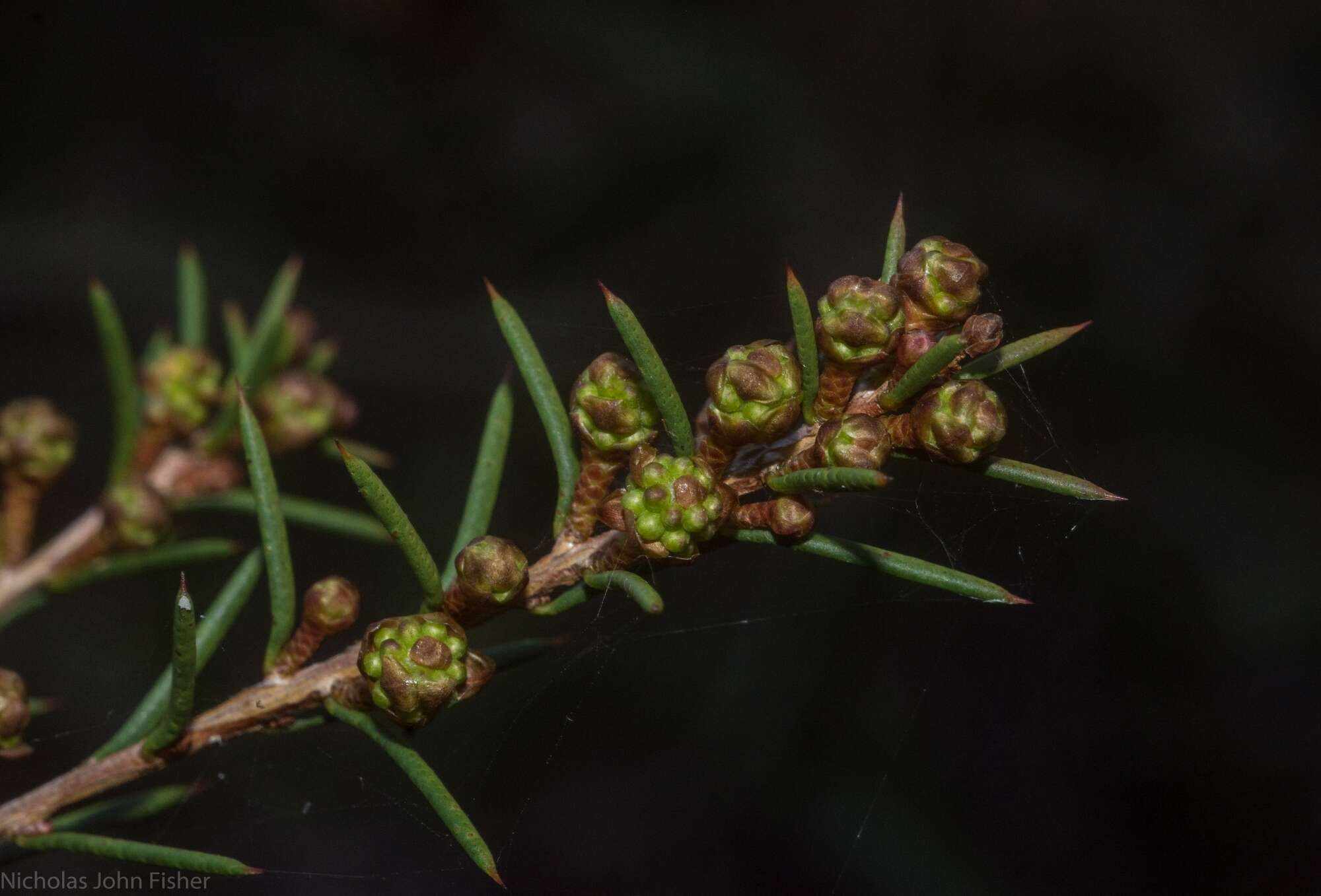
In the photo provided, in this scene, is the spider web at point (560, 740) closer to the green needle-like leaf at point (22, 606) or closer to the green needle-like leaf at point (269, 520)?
the green needle-like leaf at point (22, 606)

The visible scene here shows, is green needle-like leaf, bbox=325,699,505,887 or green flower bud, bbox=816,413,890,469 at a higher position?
green flower bud, bbox=816,413,890,469

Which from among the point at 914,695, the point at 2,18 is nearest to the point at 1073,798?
the point at 914,695

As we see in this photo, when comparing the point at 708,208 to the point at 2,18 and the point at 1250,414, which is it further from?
the point at 2,18

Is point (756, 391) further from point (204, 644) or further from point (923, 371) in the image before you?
point (204, 644)

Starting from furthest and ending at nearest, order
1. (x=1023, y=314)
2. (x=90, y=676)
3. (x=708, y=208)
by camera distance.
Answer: (x=708, y=208)
(x=90, y=676)
(x=1023, y=314)

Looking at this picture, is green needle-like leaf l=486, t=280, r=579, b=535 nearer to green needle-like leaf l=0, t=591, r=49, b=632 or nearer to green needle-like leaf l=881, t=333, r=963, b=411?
green needle-like leaf l=881, t=333, r=963, b=411

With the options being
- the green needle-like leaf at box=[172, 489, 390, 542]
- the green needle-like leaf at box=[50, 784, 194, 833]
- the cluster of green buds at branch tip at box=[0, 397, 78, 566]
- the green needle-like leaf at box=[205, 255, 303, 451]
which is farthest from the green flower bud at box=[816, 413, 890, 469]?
the cluster of green buds at branch tip at box=[0, 397, 78, 566]

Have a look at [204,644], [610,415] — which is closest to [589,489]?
[610,415]
